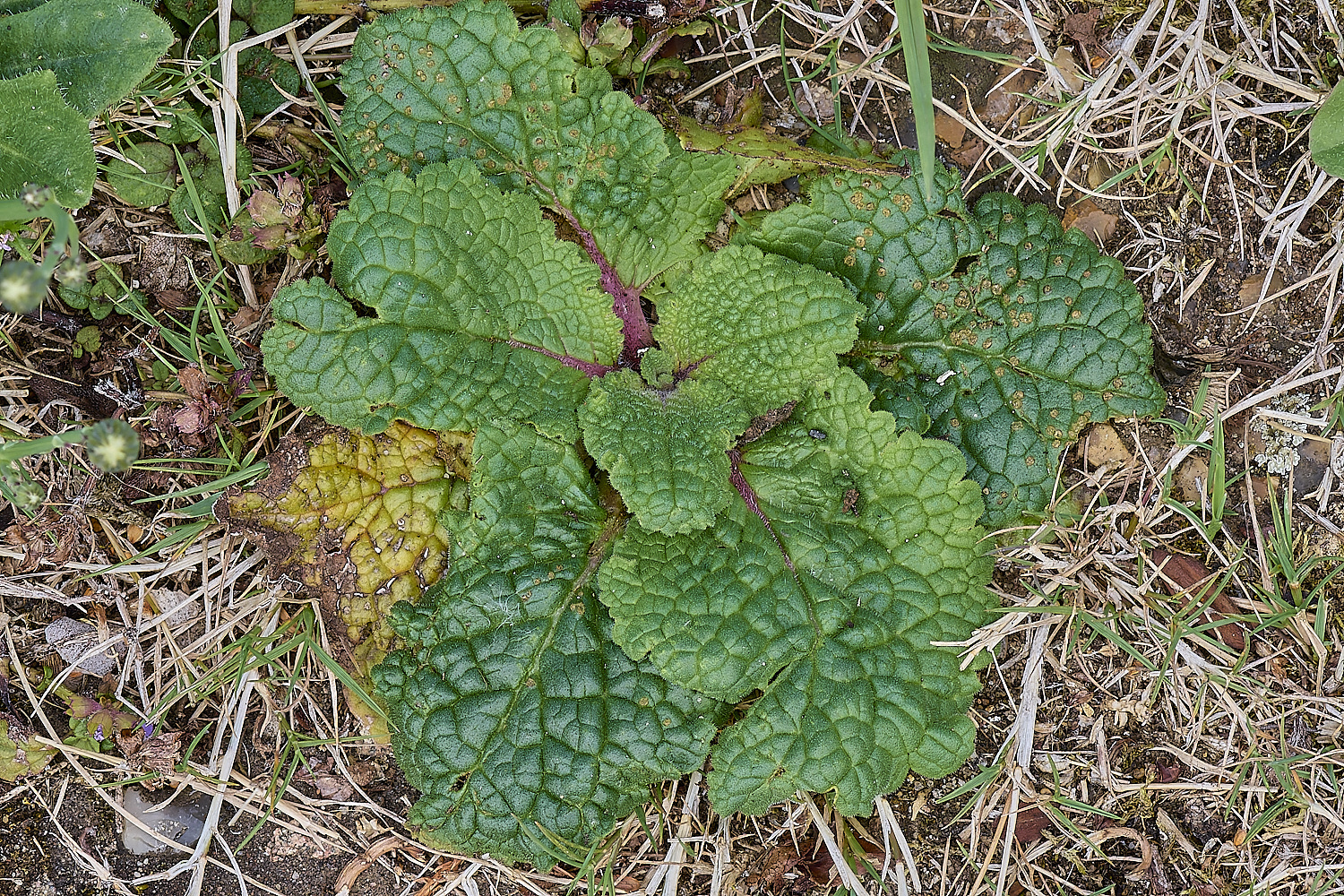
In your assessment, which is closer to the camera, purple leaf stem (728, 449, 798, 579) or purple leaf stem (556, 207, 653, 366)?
purple leaf stem (728, 449, 798, 579)

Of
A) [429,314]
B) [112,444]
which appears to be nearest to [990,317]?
[429,314]

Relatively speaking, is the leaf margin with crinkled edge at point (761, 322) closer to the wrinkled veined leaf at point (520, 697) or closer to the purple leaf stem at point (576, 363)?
the purple leaf stem at point (576, 363)

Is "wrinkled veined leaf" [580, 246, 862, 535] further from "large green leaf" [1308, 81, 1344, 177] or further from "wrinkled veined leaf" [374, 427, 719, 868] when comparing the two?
"large green leaf" [1308, 81, 1344, 177]

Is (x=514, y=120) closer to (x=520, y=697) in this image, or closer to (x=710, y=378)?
(x=710, y=378)

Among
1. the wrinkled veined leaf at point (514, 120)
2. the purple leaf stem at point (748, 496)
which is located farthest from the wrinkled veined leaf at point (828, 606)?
the wrinkled veined leaf at point (514, 120)

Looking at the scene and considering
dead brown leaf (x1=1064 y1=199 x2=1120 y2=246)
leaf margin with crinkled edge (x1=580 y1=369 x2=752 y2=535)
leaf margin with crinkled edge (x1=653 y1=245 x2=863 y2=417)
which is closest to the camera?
leaf margin with crinkled edge (x1=580 y1=369 x2=752 y2=535)

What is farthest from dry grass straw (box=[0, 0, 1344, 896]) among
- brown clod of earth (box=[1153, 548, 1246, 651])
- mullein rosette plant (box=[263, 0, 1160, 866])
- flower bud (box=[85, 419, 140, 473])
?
flower bud (box=[85, 419, 140, 473])
